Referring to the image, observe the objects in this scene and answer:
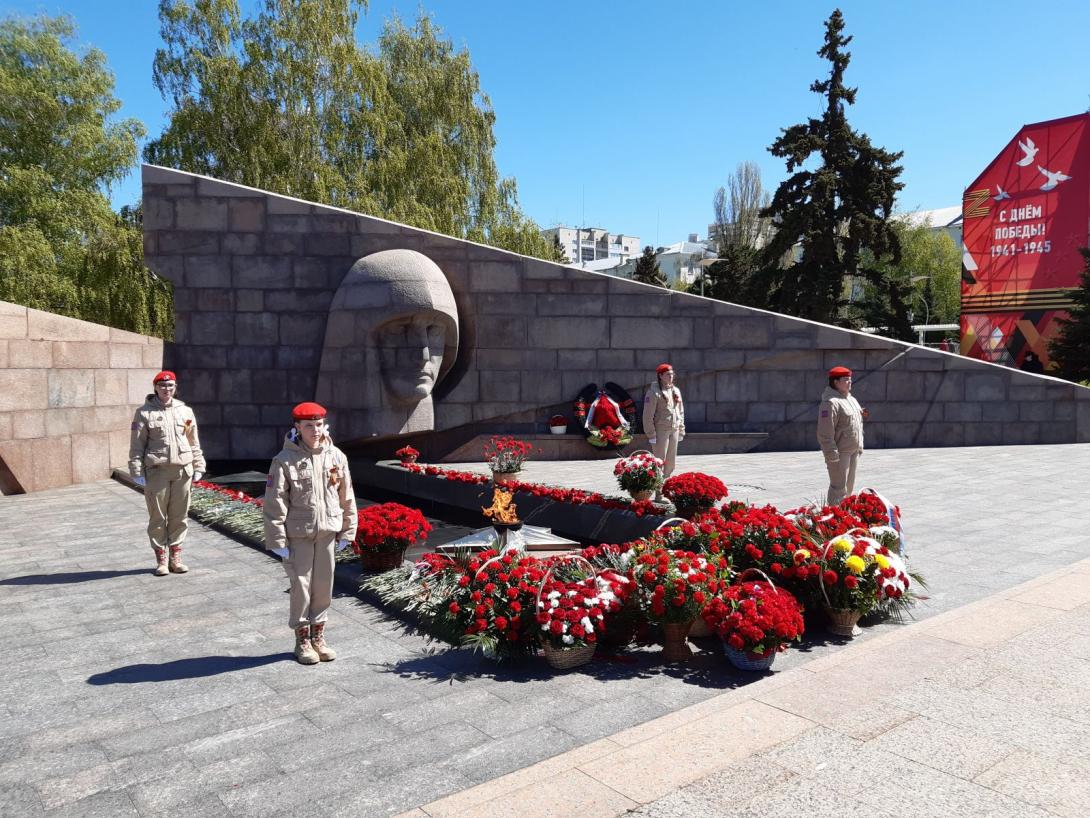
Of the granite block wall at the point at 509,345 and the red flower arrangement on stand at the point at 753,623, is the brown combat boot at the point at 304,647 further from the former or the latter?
the granite block wall at the point at 509,345

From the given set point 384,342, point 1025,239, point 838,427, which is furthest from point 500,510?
point 1025,239

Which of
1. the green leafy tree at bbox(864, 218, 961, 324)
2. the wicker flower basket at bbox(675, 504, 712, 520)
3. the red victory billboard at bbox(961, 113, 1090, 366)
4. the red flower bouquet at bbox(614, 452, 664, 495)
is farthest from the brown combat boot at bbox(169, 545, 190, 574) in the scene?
the green leafy tree at bbox(864, 218, 961, 324)

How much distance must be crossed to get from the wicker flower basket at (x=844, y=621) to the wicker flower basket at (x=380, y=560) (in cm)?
363

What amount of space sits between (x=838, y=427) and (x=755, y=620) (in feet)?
15.3

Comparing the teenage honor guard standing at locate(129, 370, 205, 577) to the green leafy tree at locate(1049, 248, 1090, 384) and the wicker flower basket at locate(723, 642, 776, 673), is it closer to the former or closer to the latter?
the wicker flower basket at locate(723, 642, 776, 673)

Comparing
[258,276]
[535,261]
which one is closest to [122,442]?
[258,276]

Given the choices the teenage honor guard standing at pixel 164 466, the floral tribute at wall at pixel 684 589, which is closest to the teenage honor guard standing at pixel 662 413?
the floral tribute at wall at pixel 684 589

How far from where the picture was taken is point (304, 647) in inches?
212

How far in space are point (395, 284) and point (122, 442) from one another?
5499 millimetres

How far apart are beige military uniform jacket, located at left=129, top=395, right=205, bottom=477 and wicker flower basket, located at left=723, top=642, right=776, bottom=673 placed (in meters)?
5.37

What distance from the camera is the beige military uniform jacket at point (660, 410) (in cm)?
1109

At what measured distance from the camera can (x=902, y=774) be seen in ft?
11.6

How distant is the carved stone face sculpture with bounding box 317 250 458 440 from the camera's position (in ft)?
45.9

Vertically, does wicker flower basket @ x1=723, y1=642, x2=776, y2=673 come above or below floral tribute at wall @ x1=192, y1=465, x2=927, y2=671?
below
